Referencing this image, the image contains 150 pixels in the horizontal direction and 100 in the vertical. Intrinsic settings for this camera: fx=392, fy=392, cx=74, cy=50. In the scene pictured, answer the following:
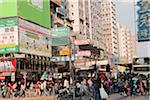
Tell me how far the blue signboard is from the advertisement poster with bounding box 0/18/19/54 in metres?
18.9

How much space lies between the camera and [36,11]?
171 ft

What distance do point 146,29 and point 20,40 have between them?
64.3 feet

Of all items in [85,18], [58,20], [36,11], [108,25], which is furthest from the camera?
[108,25]

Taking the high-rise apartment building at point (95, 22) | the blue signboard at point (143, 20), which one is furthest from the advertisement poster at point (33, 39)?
the high-rise apartment building at point (95, 22)

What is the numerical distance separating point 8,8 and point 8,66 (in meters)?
7.26

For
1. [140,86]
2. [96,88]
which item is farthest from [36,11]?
[96,88]

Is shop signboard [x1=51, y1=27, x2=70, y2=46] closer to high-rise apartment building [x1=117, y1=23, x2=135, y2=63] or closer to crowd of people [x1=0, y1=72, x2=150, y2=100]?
crowd of people [x1=0, y1=72, x2=150, y2=100]

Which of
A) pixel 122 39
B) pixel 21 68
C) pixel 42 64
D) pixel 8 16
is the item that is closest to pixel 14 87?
pixel 21 68

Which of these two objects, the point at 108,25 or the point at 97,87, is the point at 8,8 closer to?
the point at 97,87

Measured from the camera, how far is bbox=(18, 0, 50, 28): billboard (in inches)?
1892

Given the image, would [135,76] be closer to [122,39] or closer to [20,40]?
[20,40]

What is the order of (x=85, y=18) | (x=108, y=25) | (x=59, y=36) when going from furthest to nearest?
(x=108, y=25)
(x=85, y=18)
(x=59, y=36)

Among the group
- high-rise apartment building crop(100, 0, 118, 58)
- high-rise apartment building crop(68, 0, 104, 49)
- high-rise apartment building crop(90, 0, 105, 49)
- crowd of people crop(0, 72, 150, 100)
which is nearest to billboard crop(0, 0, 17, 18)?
crowd of people crop(0, 72, 150, 100)

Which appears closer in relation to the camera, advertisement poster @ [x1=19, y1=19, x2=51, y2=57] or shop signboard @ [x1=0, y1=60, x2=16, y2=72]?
shop signboard @ [x1=0, y1=60, x2=16, y2=72]
